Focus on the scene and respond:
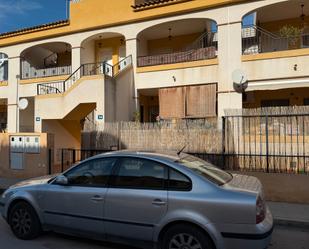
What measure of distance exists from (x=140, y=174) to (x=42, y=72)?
18.5m

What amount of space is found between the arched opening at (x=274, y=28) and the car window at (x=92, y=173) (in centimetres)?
1231

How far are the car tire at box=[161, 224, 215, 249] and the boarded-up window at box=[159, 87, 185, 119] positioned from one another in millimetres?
11500

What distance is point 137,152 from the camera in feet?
18.0

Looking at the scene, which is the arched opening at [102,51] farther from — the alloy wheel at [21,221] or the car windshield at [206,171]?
the car windshield at [206,171]

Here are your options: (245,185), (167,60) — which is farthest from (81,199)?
(167,60)

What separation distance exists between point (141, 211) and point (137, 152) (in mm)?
1057

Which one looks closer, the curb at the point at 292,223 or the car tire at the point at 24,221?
the car tire at the point at 24,221

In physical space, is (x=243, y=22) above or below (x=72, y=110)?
above

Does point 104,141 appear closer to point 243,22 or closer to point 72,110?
point 72,110

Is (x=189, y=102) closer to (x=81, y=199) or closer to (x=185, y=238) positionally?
(x=81, y=199)

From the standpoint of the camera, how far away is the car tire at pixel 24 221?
19.0ft

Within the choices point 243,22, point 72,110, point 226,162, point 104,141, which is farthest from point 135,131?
point 243,22

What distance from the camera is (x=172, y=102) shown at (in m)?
16.4

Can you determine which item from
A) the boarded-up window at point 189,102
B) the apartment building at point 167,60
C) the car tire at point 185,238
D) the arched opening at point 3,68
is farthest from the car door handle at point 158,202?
the arched opening at point 3,68
